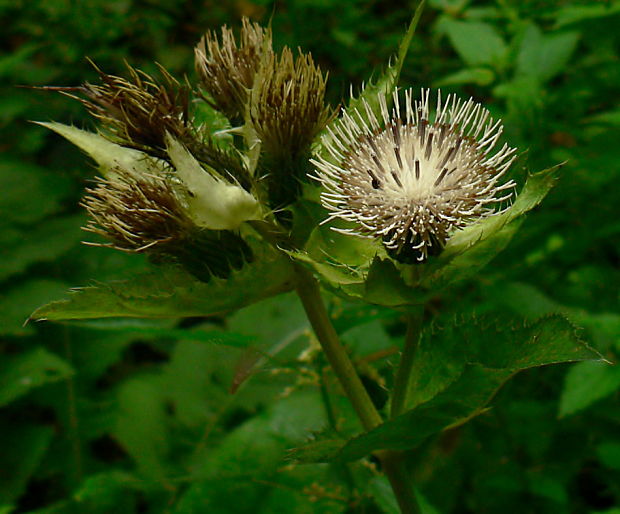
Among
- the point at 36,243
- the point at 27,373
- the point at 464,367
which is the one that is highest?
the point at 36,243

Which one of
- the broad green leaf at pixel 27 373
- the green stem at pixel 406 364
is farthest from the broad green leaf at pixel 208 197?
the broad green leaf at pixel 27 373

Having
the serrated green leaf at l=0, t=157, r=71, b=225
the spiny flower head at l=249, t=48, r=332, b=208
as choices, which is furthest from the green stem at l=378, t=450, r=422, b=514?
the serrated green leaf at l=0, t=157, r=71, b=225

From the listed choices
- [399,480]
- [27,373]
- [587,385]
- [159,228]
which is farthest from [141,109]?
[27,373]

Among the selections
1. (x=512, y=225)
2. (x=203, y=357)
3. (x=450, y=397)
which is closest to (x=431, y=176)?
(x=512, y=225)

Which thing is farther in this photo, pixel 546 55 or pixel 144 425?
pixel 144 425

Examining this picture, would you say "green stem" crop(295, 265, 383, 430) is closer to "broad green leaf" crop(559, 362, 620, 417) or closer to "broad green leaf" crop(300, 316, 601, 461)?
"broad green leaf" crop(300, 316, 601, 461)

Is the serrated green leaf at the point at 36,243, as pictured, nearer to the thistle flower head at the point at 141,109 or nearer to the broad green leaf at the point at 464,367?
the thistle flower head at the point at 141,109

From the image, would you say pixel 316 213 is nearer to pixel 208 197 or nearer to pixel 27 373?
pixel 208 197

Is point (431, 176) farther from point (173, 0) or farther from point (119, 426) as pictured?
point (173, 0)
